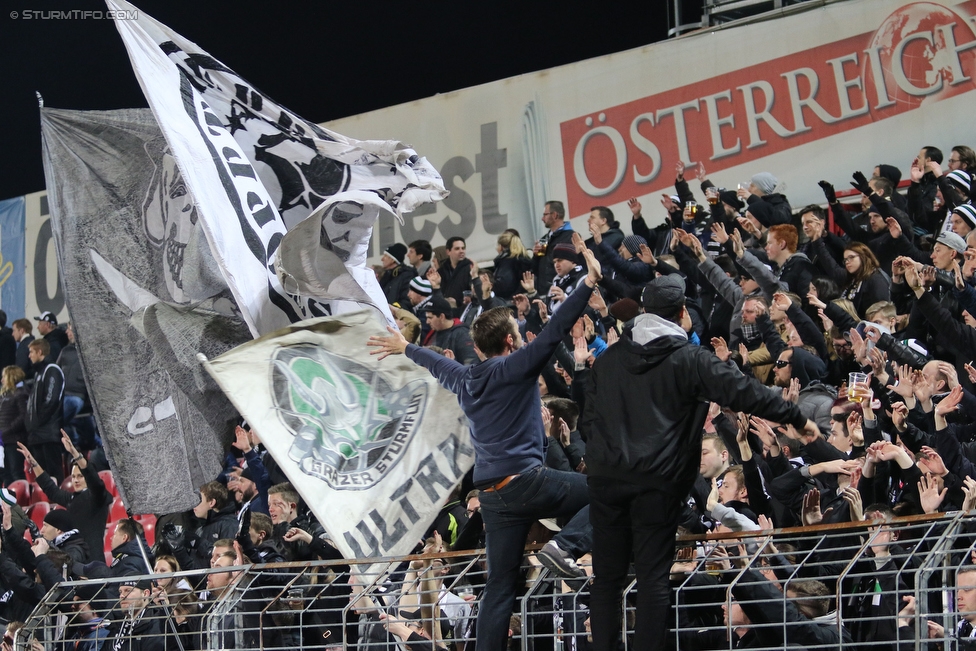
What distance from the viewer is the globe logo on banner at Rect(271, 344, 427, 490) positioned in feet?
23.1

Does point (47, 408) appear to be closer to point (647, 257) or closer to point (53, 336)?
point (53, 336)

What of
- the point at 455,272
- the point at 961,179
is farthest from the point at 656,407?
the point at 455,272

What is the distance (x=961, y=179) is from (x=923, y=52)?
2627mm

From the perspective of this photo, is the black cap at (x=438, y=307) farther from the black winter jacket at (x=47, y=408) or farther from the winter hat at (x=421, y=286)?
the black winter jacket at (x=47, y=408)

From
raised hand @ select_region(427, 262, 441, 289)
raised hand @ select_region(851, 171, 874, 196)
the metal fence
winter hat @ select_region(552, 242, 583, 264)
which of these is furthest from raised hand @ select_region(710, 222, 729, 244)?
the metal fence

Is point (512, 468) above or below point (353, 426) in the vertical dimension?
below

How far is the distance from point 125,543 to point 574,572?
5.85m

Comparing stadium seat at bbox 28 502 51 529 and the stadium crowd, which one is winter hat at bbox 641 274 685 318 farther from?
stadium seat at bbox 28 502 51 529

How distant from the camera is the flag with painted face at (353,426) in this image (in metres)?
6.87

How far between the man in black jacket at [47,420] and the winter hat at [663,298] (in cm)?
1010

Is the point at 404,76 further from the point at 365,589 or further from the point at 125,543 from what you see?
the point at 365,589

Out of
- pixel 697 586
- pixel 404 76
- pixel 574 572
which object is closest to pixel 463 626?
pixel 574 572

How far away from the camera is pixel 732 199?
38.7 ft

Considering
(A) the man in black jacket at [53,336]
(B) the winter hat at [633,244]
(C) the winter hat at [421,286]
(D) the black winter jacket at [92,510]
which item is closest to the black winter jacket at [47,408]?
(A) the man in black jacket at [53,336]
